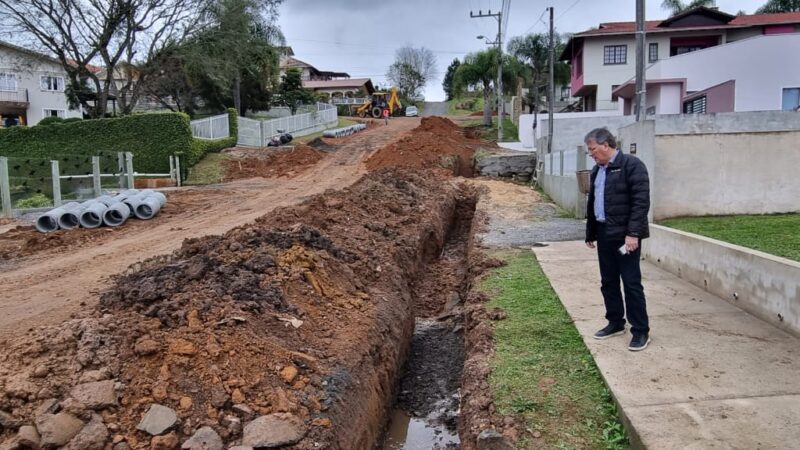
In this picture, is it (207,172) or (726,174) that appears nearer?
(726,174)

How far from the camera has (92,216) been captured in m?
13.3

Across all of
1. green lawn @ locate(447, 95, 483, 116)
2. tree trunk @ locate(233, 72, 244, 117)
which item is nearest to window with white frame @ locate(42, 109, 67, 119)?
tree trunk @ locate(233, 72, 244, 117)

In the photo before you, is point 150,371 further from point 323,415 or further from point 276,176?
point 276,176

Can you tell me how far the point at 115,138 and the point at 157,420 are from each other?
2495cm

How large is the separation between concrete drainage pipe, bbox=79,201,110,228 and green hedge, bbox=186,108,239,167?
12.1 metres

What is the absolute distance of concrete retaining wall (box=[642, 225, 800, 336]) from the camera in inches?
205

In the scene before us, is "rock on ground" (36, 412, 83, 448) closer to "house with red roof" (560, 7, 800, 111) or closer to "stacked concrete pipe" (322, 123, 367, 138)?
"stacked concrete pipe" (322, 123, 367, 138)

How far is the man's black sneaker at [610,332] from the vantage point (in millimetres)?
5367

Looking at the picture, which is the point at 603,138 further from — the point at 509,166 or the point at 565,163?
the point at 509,166

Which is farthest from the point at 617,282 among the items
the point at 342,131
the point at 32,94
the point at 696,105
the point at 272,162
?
the point at 32,94

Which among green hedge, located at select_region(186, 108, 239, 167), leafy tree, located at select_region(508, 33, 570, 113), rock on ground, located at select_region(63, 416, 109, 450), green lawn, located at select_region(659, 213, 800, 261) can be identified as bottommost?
rock on ground, located at select_region(63, 416, 109, 450)

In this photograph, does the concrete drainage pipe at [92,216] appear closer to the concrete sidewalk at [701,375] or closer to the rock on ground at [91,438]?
the rock on ground at [91,438]

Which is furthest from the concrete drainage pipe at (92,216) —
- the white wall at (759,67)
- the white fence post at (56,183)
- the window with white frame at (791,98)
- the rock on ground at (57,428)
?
the window with white frame at (791,98)

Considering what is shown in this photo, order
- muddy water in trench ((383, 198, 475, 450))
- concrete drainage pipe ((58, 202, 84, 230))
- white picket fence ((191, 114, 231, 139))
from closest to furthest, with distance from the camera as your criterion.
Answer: muddy water in trench ((383, 198, 475, 450)), concrete drainage pipe ((58, 202, 84, 230)), white picket fence ((191, 114, 231, 139))
